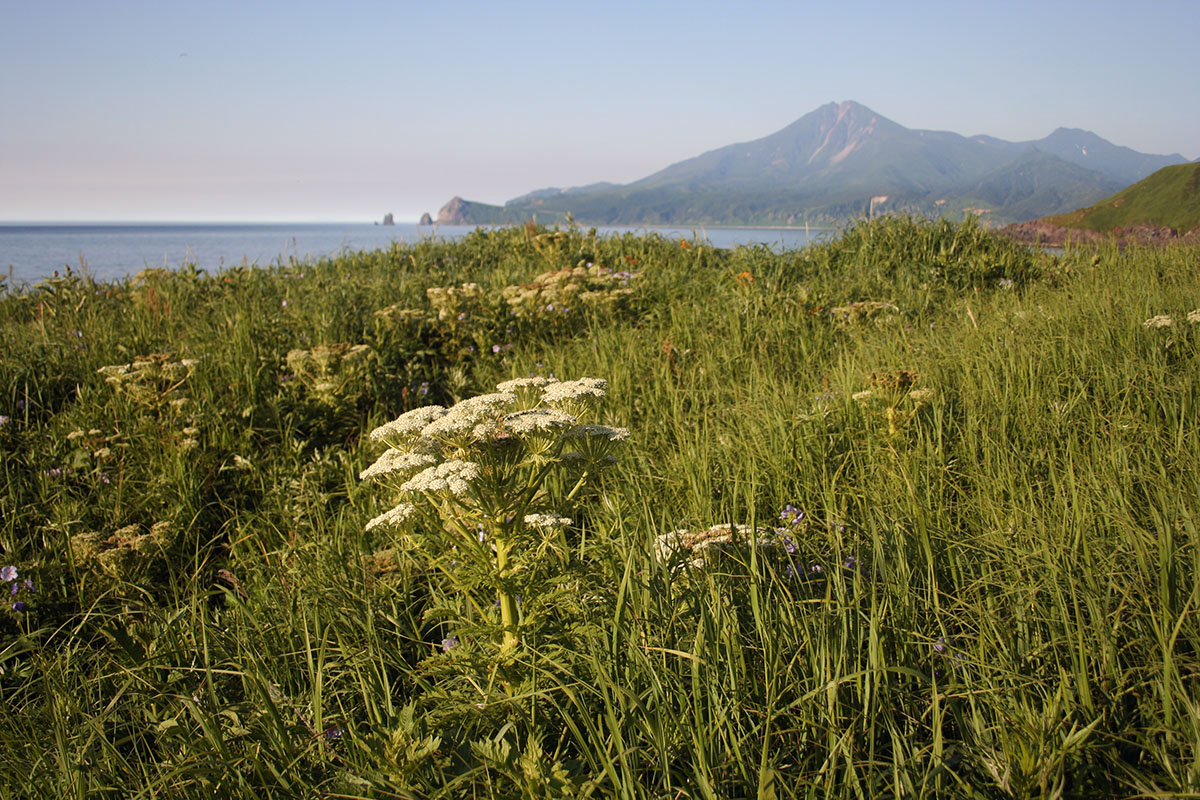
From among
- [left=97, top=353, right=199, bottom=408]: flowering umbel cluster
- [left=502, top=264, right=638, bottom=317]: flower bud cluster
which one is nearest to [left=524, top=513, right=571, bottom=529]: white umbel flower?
[left=97, top=353, right=199, bottom=408]: flowering umbel cluster

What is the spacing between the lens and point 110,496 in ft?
11.6

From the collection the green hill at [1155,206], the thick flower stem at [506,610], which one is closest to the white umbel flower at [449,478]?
the thick flower stem at [506,610]

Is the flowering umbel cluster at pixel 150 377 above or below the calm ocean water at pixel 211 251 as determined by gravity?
below

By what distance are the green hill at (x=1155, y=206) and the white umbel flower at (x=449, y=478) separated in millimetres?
9698

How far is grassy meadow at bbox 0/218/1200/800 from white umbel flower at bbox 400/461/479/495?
0.35 ft

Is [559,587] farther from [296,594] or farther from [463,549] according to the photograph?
[296,594]

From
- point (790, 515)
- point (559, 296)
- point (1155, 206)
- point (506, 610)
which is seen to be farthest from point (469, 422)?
point (1155, 206)

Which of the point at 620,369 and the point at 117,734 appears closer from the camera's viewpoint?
the point at 117,734

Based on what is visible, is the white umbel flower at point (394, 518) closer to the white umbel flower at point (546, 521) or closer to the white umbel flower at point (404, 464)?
the white umbel flower at point (404, 464)

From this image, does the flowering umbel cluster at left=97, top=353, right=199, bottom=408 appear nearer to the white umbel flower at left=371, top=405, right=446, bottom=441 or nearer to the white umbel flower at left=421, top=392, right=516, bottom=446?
the white umbel flower at left=371, top=405, right=446, bottom=441

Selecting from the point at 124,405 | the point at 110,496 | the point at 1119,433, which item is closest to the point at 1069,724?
the point at 1119,433

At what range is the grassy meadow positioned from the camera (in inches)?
60.4

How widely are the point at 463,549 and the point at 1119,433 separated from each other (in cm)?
287

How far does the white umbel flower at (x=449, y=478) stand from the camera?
164 centimetres
